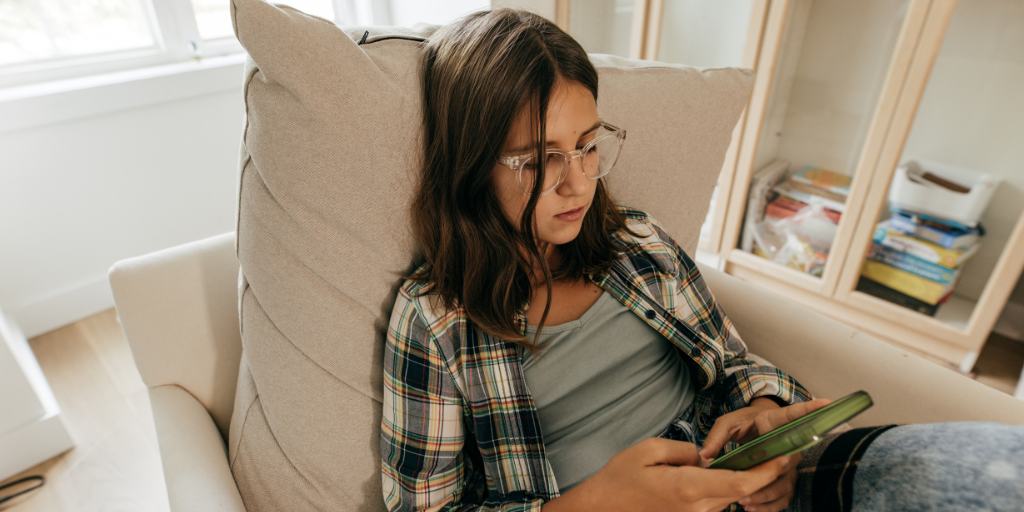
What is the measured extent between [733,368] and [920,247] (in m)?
1.19

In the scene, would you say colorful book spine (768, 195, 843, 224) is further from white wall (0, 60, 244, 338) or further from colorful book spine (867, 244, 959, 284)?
white wall (0, 60, 244, 338)

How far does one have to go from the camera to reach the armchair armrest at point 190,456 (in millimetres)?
637

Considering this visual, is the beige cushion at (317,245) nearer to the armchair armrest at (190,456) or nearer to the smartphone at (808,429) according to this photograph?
the armchair armrest at (190,456)

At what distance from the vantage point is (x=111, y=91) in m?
1.83

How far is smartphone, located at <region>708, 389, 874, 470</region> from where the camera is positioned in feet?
1.50

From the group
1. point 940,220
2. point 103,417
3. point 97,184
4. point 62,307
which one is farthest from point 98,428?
point 940,220

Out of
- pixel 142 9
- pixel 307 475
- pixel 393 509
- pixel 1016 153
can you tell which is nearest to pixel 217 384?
pixel 307 475

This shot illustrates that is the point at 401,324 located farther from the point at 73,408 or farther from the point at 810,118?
the point at 810,118

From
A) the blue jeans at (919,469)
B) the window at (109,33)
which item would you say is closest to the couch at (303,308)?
the blue jeans at (919,469)

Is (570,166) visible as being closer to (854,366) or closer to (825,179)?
(854,366)

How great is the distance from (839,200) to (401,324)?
1630 mm

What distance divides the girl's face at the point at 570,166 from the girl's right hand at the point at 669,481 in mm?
287

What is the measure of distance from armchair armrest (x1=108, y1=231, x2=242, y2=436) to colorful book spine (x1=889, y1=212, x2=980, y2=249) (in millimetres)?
1792

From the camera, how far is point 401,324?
2.29ft
